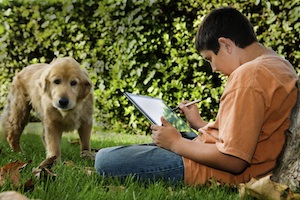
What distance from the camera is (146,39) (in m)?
7.18

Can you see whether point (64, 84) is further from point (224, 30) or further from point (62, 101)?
point (224, 30)

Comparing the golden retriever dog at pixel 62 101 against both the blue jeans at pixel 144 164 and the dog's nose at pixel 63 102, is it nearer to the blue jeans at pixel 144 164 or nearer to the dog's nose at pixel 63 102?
the dog's nose at pixel 63 102

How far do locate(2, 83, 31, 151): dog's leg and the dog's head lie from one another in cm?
73

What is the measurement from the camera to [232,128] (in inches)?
91.8

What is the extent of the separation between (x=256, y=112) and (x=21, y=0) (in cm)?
674

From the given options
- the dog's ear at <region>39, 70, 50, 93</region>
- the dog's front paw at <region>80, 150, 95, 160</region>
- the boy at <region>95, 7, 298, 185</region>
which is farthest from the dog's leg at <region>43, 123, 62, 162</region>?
the boy at <region>95, 7, 298, 185</region>

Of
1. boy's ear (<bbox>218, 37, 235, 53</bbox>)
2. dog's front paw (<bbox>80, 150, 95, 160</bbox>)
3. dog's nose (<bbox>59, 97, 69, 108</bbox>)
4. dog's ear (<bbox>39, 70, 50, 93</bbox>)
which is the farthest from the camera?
dog's ear (<bbox>39, 70, 50, 93</bbox>)

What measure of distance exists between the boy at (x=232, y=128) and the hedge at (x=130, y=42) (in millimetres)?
3515

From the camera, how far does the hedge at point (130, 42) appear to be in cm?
625

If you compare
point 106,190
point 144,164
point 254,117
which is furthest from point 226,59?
point 106,190

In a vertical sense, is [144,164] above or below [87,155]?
above

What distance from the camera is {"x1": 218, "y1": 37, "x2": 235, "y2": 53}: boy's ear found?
104 inches

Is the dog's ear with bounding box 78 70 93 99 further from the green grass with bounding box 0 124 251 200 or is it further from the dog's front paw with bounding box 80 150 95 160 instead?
the green grass with bounding box 0 124 251 200

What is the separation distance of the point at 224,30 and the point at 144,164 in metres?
0.94
